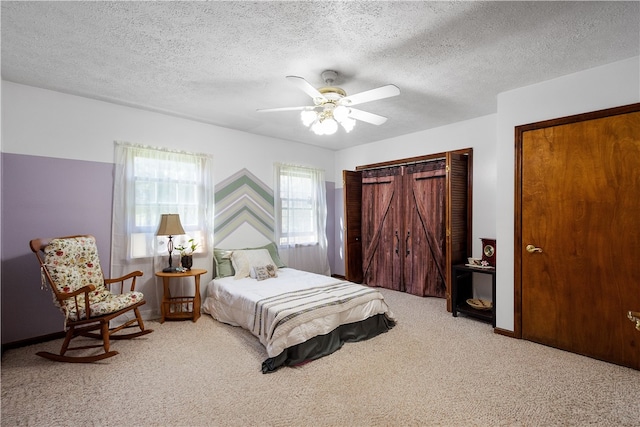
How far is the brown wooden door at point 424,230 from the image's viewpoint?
4.63 m

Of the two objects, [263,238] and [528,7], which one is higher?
[528,7]

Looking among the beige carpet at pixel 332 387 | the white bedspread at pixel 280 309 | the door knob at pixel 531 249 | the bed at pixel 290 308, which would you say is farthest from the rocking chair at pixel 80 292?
the door knob at pixel 531 249

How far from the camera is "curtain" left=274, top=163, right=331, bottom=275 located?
5168 mm

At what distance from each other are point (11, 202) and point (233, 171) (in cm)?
245

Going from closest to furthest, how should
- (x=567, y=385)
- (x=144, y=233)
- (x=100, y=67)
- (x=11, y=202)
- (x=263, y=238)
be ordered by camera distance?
(x=567, y=385) < (x=100, y=67) < (x=11, y=202) < (x=144, y=233) < (x=263, y=238)

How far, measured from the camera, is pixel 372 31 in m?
2.18

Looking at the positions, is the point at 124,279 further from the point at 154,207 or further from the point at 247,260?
the point at 247,260

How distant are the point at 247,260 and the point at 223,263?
33cm

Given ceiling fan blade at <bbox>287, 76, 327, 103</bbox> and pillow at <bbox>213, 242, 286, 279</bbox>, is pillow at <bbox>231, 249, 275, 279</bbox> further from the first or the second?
ceiling fan blade at <bbox>287, 76, 327, 103</bbox>

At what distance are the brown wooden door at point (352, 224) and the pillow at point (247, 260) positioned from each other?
1.61 meters

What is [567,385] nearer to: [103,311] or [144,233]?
[103,311]

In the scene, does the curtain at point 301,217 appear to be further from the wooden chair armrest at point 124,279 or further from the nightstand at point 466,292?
the nightstand at point 466,292

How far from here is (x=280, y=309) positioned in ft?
9.21

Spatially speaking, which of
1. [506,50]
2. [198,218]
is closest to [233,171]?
[198,218]
